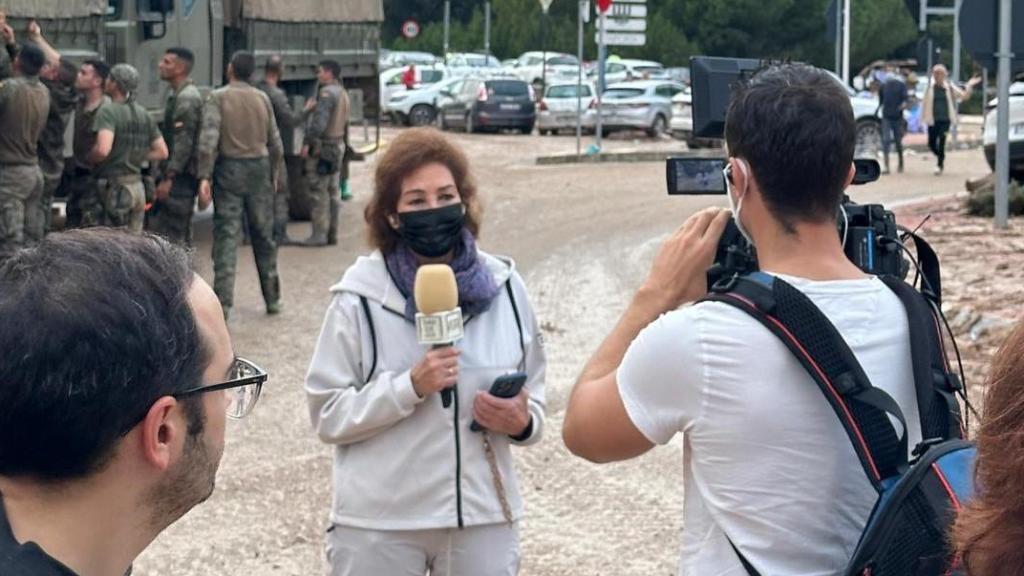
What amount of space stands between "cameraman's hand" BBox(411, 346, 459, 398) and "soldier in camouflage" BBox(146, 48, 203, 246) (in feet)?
27.2

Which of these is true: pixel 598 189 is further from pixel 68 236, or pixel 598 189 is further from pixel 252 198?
pixel 68 236

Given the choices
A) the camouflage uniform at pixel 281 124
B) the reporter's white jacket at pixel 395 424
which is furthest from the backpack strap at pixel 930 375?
the camouflage uniform at pixel 281 124

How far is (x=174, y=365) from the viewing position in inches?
80.9

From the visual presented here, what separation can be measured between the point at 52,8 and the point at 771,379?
36.6 ft

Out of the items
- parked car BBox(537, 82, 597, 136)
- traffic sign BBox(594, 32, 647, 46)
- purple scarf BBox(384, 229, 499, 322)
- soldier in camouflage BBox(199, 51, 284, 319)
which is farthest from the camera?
parked car BBox(537, 82, 597, 136)

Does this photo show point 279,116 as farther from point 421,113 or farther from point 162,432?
point 421,113

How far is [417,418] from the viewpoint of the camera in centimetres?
425

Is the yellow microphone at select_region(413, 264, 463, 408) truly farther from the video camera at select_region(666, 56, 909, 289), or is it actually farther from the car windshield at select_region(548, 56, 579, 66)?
the car windshield at select_region(548, 56, 579, 66)

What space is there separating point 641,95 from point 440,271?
105 feet

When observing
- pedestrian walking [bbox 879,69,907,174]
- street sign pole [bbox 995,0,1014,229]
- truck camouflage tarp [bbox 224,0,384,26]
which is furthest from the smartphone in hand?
pedestrian walking [bbox 879,69,907,174]

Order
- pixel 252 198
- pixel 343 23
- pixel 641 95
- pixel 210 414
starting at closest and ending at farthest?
pixel 210 414
pixel 252 198
pixel 343 23
pixel 641 95

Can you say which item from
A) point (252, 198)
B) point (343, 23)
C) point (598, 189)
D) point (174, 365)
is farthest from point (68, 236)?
point (598, 189)

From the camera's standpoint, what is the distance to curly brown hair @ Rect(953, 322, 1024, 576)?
1.81 m

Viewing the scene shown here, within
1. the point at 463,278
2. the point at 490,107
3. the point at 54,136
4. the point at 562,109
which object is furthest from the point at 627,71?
the point at 463,278
